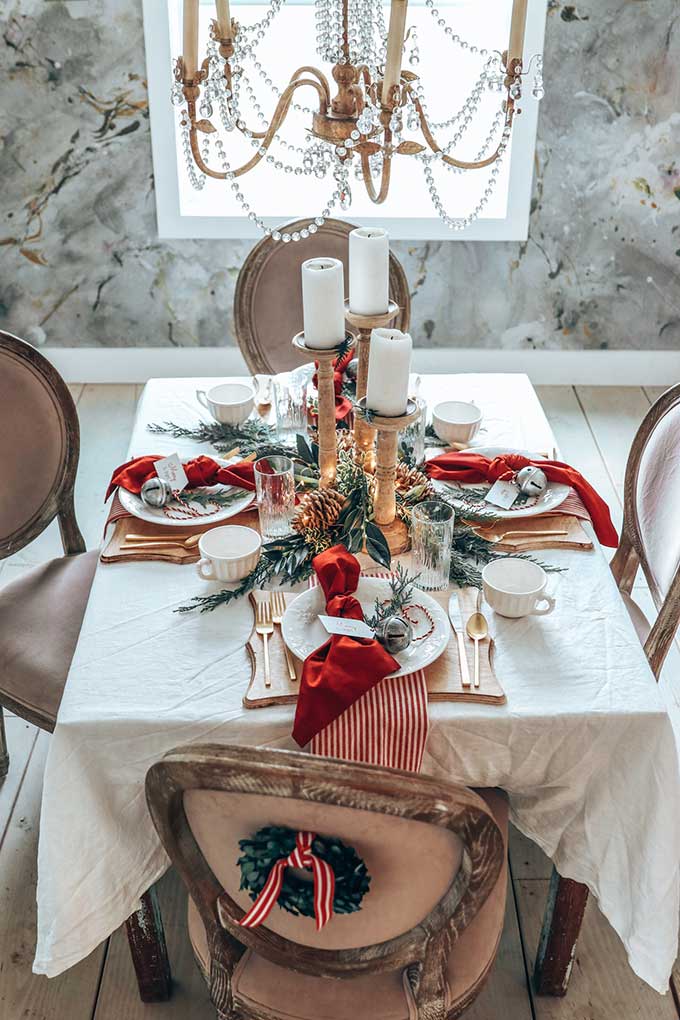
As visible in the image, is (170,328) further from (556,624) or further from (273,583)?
(556,624)

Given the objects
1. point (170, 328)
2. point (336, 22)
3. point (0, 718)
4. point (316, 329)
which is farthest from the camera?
point (170, 328)

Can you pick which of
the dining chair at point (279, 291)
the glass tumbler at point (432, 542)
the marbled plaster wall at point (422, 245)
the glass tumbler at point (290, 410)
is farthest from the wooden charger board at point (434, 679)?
the marbled plaster wall at point (422, 245)

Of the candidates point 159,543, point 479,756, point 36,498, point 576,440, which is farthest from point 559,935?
point 576,440

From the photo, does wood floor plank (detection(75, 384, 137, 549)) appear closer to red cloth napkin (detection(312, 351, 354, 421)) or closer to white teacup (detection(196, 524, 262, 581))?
red cloth napkin (detection(312, 351, 354, 421))

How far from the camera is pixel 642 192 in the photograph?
3334mm

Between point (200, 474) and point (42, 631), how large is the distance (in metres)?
0.42

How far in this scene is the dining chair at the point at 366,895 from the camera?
2.99 ft

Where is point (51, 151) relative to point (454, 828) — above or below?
→ above

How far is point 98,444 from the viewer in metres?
3.27

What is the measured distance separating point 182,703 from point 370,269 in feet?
2.39

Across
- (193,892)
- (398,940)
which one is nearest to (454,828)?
(398,940)

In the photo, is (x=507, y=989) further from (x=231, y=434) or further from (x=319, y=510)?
(x=231, y=434)

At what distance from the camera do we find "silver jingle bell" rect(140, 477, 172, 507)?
168cm

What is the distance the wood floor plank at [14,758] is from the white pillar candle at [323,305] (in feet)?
3.68
